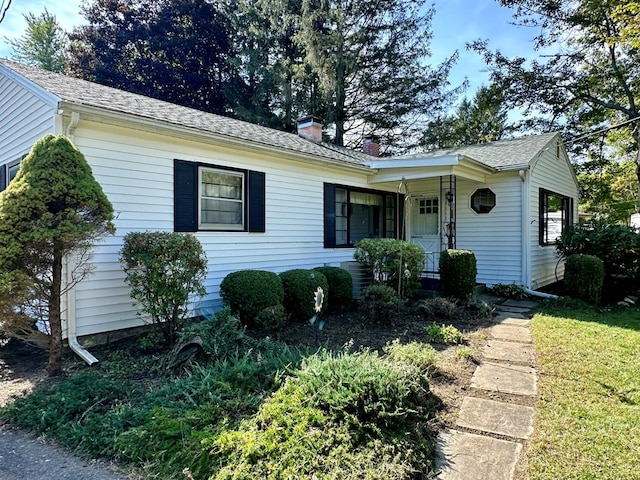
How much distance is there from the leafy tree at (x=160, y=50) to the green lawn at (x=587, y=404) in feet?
→ 63.1

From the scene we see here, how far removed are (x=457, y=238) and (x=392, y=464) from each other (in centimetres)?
847

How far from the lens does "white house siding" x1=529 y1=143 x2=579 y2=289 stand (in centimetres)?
928

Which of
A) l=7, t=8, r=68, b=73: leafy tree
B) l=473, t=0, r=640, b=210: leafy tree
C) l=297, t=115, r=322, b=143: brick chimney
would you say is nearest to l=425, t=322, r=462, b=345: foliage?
l=297, t=115, r=322, b=143: brick chimney

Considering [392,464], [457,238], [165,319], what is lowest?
[392,464]

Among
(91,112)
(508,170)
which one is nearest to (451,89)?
(508,170)

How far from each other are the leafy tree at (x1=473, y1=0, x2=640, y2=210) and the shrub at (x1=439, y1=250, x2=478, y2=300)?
32.8 ft

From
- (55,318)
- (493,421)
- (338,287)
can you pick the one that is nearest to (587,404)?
(493,421)

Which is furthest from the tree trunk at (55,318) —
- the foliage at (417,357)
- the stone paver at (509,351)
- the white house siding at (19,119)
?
the stone paver at (509,351)

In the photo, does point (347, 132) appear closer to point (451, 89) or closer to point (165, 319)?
point (451, 89)

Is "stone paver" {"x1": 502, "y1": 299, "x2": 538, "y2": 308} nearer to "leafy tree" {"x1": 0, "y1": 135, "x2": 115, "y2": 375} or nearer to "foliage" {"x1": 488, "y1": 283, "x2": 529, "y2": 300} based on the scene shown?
"foliage" {"x1": 488, "y1": 283, "x2": 529, "y2": 300}

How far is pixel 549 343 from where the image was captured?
501cm

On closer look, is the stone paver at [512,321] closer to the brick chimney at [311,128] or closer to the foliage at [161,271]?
the foliage at [161,271]

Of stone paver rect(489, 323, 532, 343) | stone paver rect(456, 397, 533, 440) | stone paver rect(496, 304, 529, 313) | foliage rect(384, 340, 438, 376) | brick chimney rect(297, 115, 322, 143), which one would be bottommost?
stone paver rect(456, 397, 533, 440)

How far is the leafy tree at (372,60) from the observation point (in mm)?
16406
